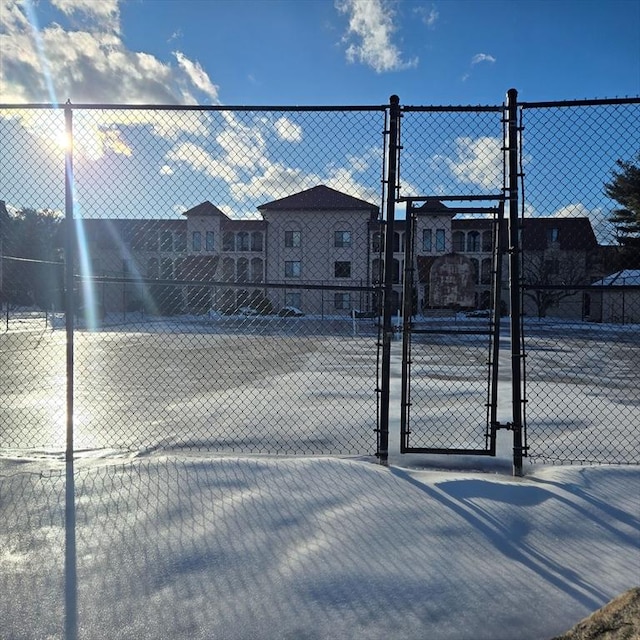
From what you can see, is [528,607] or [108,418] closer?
[528,607]

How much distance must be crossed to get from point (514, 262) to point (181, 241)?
5.01m

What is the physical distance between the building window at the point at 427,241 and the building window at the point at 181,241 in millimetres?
3272

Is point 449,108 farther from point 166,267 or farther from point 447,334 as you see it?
point 166,267

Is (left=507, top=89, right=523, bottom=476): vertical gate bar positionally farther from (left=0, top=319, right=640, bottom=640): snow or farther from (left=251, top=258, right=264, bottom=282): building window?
(left=251, top=258, right=264, bottom=282): building window

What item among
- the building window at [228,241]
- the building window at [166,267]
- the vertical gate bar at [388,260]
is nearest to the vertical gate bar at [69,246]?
Result: the vertical gate bar at [388,260]

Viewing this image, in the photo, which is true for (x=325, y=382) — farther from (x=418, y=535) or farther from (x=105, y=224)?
(x=418, y=535)

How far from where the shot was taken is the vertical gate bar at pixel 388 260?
14.4 feet

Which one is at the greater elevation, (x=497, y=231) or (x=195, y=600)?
(x=497, y=231)

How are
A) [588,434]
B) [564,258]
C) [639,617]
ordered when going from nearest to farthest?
[639,617]
[588,434]
[564,258]

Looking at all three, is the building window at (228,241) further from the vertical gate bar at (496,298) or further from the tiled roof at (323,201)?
the vertical gate bar at (496,298)

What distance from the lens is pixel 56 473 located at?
13.8ft

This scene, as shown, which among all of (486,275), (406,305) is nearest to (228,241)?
(486,275)

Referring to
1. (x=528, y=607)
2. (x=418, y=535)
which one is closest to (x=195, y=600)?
(x=418, y=535)

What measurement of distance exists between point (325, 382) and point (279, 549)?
6922 millimetres
